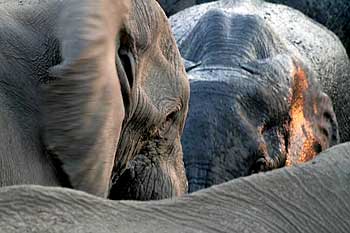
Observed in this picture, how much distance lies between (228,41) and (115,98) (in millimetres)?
1584

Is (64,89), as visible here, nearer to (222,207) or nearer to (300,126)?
(222,207)

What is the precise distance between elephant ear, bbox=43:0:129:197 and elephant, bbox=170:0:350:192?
1199 mm

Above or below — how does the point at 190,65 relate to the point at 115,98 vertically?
below

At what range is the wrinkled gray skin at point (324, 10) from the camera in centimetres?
417

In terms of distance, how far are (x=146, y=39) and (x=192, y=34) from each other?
153cm

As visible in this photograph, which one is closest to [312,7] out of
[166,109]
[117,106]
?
[166,109]

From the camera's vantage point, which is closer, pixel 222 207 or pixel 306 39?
pixel 222 207

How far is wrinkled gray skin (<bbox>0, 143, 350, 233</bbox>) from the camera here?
3.67 ft

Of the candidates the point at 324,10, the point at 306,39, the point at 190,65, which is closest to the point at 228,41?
the point at 190,65

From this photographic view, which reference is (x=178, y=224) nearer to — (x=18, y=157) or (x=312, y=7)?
(x=18, y=157)

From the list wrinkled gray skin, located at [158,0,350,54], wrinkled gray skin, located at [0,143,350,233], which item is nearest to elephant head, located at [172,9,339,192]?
wrinkled gray skin, located at [158,0,350,54]

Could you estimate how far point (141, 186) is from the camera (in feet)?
6.35

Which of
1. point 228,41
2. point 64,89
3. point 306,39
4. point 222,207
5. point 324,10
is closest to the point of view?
point 222,207

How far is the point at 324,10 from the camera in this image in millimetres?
4203
